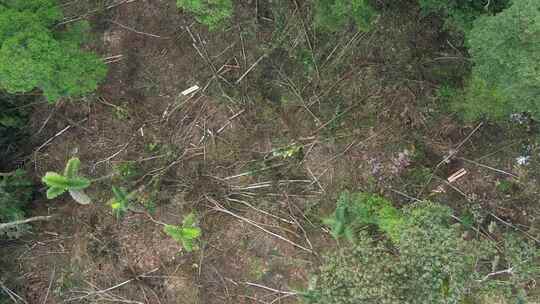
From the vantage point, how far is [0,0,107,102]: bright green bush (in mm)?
5848

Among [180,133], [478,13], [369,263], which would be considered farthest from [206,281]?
[478,13]

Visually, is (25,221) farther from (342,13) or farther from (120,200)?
(342,13)

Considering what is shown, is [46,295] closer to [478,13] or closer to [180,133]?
[180,133]

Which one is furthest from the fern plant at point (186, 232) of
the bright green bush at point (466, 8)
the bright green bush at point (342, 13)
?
the bright green bush at point (466, 8)

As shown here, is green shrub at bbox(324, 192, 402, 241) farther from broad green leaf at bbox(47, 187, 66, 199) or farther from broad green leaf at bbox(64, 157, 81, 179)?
broad green leaf at bbox(47, 187, 66, 199)

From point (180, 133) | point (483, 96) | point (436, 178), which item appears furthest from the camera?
point (180, 133)

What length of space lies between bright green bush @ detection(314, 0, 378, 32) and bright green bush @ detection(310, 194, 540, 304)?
110 inches

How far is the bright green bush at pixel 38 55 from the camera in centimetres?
585

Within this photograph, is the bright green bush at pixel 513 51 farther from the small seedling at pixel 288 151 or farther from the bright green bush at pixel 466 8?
the small seedling at pixel 288 151

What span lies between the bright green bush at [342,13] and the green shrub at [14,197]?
5.51 metres

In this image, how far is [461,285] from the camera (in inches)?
220

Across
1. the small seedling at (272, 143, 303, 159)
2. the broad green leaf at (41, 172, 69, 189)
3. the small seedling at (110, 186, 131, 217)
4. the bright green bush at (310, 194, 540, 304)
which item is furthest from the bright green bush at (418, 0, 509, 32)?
the broad green leaf at (41, 172, 69, 189)

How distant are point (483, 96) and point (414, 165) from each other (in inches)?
57.2

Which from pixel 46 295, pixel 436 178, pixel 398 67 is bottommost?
pixel 46 295
